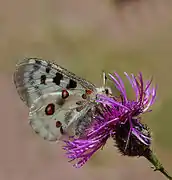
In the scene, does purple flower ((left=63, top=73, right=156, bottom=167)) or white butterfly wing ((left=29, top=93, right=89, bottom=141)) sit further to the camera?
white butterfly wing ((left=29, top=93, right=89, bottom=141))

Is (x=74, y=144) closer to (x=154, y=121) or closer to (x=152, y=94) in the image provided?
(x=152, y=94)

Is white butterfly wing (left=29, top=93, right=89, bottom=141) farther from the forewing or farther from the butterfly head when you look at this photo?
the butterfly head

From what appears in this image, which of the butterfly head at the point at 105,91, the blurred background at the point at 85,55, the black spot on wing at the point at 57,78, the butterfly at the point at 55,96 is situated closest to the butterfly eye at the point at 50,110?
the butterfly at the point at 55,96

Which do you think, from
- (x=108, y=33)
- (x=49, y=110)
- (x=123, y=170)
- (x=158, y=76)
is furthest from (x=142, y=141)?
(x=108, y=33)

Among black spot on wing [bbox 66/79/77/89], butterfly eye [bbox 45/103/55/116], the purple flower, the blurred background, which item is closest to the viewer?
the purple flower

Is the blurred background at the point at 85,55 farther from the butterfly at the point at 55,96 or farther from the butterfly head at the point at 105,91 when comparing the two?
the butterfly head at the point at 105,91

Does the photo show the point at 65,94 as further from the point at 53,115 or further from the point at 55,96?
the point at 53,115

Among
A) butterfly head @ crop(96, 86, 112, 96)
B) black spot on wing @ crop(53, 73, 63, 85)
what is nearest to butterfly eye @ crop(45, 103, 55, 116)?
black spot on wing @ crop(53, 73, 63, 85)
